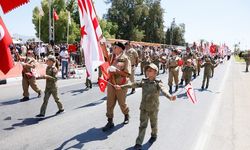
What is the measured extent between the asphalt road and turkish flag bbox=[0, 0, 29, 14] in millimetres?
3097

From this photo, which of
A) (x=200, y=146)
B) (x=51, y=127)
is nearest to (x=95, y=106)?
(x=51, y=127)

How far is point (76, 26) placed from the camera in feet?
206

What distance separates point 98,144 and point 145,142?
3.07ft

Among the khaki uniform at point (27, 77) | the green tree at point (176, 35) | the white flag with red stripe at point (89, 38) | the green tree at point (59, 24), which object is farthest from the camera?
the green tree at point (176, 35)

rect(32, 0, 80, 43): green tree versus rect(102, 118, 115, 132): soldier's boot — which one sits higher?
rect(32, 0, 80, 43): green tree

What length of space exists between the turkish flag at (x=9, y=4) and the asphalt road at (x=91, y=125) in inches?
122

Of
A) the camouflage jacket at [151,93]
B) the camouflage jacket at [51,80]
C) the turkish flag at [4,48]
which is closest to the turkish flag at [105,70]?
the camouflage jacket at [151,93]

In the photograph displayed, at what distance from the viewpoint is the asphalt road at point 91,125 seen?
6.99 m

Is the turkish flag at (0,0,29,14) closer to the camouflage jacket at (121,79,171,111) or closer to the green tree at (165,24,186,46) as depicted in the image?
the camouflage jacket at (121,79,171,111)

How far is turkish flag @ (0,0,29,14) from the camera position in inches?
171

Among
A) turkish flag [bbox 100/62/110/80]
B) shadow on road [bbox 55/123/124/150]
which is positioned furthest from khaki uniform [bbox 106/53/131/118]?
shadow on road [bbox 55/123/124/150]

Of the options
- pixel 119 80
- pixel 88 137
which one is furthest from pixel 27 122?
pixel 119 80

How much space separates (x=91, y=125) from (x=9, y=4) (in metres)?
4.73

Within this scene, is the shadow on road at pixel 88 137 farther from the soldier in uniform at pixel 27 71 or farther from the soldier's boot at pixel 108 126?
the soldier in uniform at pixel 27 71
